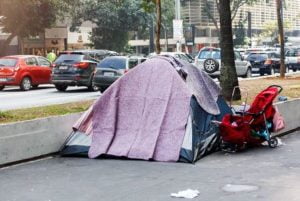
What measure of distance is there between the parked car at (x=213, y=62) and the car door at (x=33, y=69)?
23.9ft

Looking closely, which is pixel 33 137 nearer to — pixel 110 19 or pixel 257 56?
pixel 257 56

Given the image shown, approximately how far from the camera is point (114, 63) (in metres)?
21.6

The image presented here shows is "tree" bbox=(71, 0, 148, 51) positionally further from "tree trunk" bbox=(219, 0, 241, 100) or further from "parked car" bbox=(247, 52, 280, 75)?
"tree trunk" bbox=(219, 0, 241, 100)

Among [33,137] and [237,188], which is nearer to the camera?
[237,188]

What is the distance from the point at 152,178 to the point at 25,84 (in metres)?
18.8

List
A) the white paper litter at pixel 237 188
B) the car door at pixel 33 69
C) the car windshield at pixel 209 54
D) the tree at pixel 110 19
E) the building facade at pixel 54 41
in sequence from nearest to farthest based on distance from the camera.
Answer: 1. the white paper litter at pixel 237 188
2. the car door at pixel 33 69
3. the car windshield at pixel 209 54
4. the building facade at pixel 54 41
5. the tree at pixel 110 19

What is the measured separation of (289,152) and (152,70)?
2.65 metres

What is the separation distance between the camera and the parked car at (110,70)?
69.8 ft

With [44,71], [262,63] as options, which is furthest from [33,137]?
[262,63]

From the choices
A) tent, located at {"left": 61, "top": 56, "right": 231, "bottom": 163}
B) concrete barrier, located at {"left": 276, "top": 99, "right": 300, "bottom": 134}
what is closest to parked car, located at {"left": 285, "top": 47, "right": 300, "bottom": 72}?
concrete barrier, located at {"left": 276, "top": 99, "right": 300, "bottom": 134}

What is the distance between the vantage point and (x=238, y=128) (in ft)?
30.8

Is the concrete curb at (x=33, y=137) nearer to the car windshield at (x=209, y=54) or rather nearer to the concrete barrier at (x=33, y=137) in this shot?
the concrete barrier at (x=33, y=137)

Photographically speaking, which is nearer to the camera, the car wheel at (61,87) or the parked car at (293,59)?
the car wheel at (61,87)

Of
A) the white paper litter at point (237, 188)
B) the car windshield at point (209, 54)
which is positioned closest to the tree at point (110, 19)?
the car windshield at point (209, 54)
